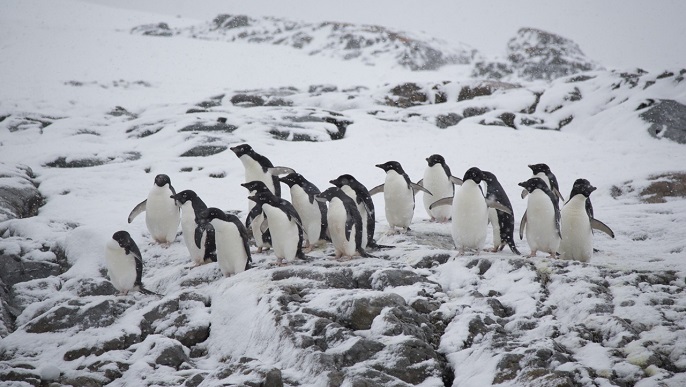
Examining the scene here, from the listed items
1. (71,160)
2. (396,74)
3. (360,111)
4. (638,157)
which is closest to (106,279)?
(71,160)

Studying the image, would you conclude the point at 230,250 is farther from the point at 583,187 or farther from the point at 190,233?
the point at 583,187

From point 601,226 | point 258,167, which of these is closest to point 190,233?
point 258,167

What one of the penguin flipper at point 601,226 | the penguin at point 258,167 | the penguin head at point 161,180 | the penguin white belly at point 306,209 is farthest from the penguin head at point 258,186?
the penguin flipper at point 601,226

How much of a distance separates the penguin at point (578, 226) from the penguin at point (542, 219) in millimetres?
142

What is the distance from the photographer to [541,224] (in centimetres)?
696

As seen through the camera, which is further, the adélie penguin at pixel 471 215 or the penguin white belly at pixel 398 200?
the penguin white belly at pixel 398 200

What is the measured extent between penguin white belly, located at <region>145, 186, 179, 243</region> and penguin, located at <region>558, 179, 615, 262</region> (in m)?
5.58

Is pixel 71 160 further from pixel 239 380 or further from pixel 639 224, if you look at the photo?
pixel 639 224

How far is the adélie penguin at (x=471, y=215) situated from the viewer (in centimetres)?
701

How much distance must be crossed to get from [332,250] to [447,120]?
1320 centimetres

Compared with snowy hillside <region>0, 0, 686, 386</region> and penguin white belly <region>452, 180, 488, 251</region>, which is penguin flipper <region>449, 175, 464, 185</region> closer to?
snowy hillside <region>0, 0, 686, 386</region>

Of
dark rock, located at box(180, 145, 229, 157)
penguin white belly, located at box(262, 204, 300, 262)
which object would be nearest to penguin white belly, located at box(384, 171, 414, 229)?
penguin white belly, located at box(262, 204, 300, 262)

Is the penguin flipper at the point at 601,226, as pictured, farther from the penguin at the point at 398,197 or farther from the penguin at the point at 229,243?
the penguin at the point at 229,243

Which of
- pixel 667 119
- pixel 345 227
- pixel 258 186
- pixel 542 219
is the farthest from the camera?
pixel 667 119
